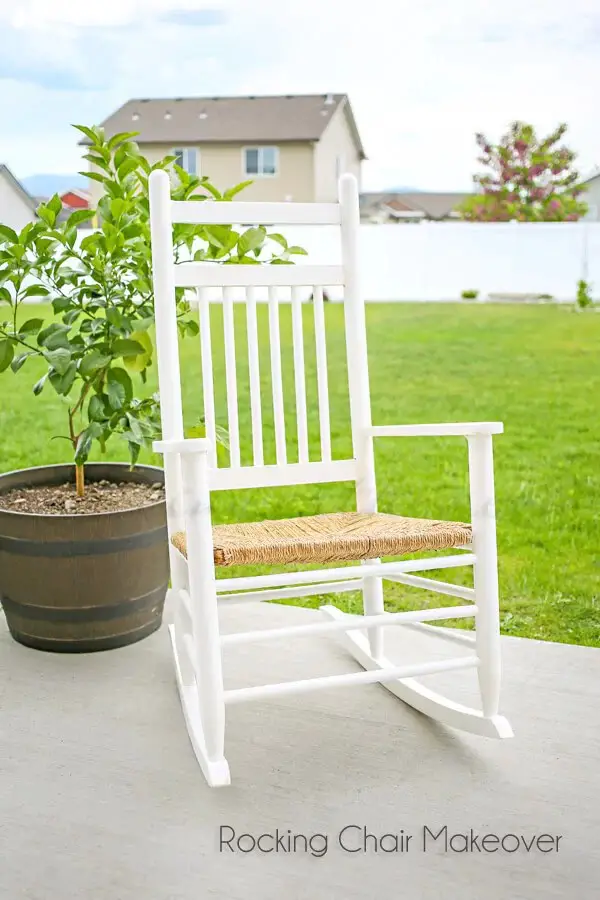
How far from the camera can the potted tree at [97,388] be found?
2.24m

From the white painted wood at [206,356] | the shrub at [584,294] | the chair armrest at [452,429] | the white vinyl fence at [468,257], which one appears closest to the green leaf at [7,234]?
the white painted wood at [206,356]

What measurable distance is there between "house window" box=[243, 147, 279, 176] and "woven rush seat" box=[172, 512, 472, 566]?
9.66ft

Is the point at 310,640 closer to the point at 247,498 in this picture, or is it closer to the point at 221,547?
the point at 221,547

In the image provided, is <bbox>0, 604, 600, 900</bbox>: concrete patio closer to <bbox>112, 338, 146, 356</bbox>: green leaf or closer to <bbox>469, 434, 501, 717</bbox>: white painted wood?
<bbox>469, 434, 501, 717</bbox>: white painted wood

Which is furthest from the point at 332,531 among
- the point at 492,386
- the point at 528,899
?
the point at 492,386

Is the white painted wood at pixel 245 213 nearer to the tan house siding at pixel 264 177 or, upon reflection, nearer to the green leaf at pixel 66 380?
the green leaf at pixel 66 380

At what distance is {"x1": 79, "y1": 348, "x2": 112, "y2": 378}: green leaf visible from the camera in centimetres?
219

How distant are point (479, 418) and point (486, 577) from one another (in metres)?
3.14

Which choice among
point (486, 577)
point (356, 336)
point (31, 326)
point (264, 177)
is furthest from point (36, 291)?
point (264, 177)

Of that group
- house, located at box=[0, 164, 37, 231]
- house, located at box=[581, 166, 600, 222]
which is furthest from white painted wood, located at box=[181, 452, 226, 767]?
house, located at box=[581, 166, 600, 222]

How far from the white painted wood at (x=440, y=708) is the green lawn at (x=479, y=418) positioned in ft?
2.15

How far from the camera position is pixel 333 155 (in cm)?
468

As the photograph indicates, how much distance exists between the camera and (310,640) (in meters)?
2.50

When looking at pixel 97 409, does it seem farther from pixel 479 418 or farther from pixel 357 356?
pixel 479 418
